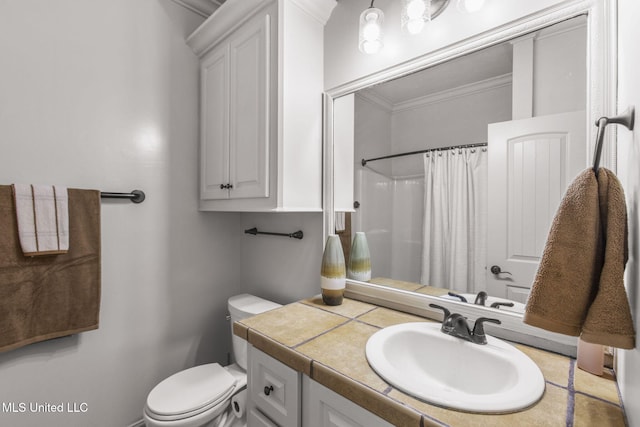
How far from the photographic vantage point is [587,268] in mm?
518

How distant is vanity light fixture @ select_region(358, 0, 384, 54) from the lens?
3.71 feet

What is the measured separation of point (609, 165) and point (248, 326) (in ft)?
3.76

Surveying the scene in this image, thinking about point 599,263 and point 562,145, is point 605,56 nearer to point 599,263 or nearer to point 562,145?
point 562,145

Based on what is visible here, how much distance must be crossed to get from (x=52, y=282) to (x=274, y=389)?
105 cm

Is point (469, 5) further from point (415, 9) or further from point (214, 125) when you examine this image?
point (214, 125)

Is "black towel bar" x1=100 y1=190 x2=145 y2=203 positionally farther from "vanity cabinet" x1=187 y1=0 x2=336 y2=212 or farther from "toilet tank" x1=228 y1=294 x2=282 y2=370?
"toilet tank" x1=228 y1=294 x2=282 y2=370

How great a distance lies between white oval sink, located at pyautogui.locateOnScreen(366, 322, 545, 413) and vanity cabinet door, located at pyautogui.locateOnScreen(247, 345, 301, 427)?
250mm

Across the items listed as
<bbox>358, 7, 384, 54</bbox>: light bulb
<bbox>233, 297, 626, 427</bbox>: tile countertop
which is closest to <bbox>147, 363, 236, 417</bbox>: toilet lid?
<bbox>233, 297, 626, 427</bbox>: tile countertop

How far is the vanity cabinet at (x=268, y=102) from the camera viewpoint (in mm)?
1223

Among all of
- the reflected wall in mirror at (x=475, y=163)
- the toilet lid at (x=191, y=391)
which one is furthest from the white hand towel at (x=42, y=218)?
the reflected wall in mirror at (x=475, y=163)

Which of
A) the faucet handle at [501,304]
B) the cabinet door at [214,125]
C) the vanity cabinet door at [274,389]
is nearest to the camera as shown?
the vanity cabinet door at [274,389]

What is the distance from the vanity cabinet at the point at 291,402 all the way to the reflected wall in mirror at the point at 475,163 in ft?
1.82

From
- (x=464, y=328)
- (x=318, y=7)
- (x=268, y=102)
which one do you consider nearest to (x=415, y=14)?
(x=318, y=7)

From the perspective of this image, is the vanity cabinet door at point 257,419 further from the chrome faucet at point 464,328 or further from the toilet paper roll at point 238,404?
the chrome faucet at point 464,328
